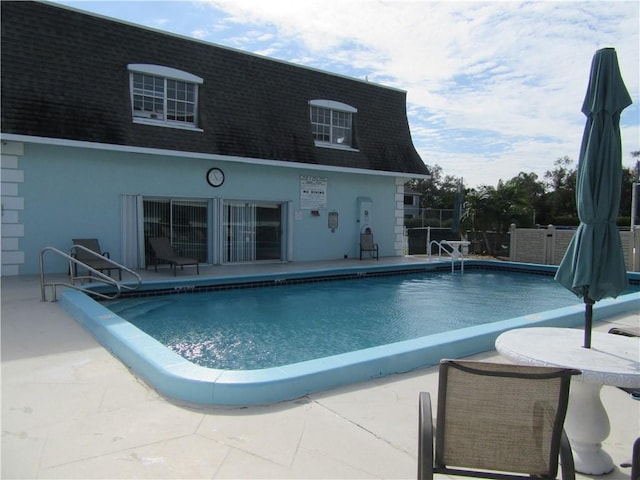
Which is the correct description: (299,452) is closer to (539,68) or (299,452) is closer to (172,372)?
(172,372)

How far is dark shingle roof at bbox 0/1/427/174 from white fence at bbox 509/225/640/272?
4.84m

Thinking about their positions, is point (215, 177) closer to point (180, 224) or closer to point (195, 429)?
point (180, 224)

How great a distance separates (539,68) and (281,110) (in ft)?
23.3

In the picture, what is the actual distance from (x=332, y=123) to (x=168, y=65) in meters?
5.61

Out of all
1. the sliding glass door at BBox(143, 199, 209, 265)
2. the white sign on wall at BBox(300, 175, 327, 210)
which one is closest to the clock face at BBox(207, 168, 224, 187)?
the sliding glass door at BBox(143, 199, 209, 265)

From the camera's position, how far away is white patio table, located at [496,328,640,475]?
2.67 m

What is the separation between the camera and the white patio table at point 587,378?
2.67 meters

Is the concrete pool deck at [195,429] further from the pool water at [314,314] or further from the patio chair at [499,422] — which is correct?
the pool water at [314,314]

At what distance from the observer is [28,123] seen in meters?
9.91

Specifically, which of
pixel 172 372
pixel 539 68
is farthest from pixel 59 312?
pixel 539 68

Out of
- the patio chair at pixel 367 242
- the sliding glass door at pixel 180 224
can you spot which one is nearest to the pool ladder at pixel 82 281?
the sliding glass door at pixel 180 224

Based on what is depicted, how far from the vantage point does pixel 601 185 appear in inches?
125

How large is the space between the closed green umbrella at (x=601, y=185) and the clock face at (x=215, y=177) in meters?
10.7

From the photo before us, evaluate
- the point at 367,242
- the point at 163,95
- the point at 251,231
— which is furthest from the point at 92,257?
the point at 367,242
